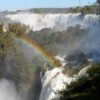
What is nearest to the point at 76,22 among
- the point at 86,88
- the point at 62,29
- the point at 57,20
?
the point at 62,29

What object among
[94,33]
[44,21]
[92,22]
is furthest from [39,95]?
[44,21]

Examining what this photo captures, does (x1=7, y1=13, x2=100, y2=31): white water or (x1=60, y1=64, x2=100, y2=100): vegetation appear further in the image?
(x1=7, y1=13, x2=100, y2=31): white water

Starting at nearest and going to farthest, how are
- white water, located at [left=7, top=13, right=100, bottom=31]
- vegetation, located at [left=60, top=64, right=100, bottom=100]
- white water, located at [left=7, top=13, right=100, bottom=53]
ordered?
vegetation, located at [left=60, top=64, right=100, bottom=100], white water, located at [left=7, top=13, right=100, bottom=53], white water, located at [left=7, top=13, right=100, bottom=31]

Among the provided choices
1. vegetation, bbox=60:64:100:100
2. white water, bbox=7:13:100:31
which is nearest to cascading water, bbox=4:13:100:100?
white water, bbox=7:13:100:31

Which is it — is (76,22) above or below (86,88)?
below

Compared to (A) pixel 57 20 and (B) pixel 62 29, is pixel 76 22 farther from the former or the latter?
(A) pixel 57 20

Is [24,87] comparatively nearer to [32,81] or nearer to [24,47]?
[32,81]

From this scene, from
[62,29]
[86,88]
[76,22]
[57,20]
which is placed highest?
[86,88]

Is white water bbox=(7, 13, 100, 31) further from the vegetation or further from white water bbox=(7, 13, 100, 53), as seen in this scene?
the vegetation
